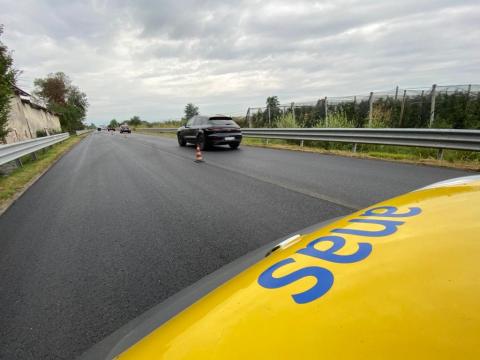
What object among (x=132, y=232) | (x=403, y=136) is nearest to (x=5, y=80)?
(x=132, y=232)

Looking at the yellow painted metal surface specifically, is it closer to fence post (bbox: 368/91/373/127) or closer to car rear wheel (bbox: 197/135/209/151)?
car rear wheel (bbox: 197/135/209/151)

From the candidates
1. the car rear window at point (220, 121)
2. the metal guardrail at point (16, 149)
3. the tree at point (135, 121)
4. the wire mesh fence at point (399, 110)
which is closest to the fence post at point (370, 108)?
the wire mesh fence at point (399, 110)

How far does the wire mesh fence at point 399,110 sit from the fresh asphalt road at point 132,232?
19.2 ft

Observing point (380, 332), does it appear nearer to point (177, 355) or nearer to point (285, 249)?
point (177, 355)

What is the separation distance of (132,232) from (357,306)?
3413 mm

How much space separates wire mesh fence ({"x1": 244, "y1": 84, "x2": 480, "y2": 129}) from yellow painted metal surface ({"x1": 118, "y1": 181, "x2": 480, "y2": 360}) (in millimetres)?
11643

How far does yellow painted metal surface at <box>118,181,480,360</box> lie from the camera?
813 millimetres

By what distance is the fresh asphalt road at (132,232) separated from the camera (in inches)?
89.8

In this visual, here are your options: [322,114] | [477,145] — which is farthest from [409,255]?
[322,114]

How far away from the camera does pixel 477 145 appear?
705 centimetres

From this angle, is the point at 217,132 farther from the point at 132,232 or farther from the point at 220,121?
the point at 132,232

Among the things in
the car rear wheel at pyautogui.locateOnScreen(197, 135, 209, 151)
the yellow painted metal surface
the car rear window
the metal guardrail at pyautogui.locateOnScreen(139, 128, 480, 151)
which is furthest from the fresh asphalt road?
the car rear window

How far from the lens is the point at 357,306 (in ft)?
3.18

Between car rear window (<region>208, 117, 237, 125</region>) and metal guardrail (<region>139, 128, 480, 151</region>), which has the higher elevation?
car rear window (<region>208, 117, 237, 125</region>)
